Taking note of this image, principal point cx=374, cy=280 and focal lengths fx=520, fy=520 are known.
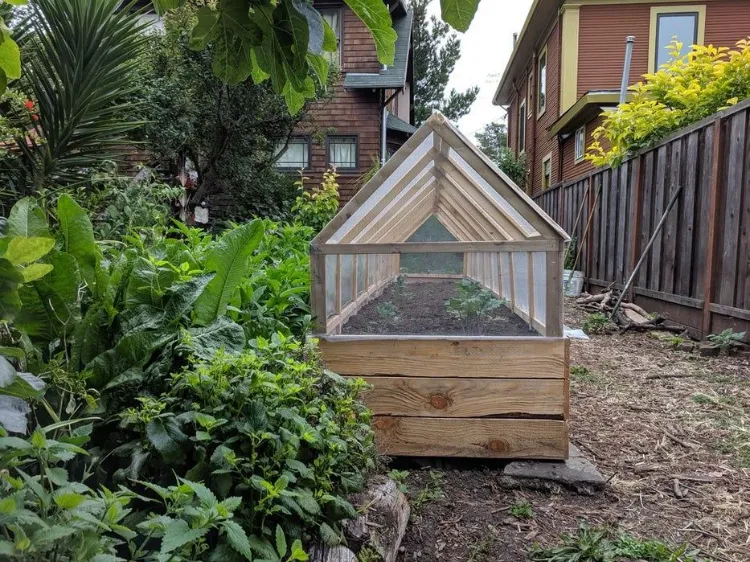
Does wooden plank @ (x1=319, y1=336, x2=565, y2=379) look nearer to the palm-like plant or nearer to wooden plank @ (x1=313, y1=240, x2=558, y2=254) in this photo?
wooden plank @ (x1=313, y1=240, x2=558, y2=254)

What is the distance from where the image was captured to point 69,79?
310cm

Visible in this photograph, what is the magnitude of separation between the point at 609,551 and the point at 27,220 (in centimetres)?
230

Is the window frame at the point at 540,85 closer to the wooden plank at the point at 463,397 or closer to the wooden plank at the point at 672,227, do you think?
the wooden plank at the point at 672,227

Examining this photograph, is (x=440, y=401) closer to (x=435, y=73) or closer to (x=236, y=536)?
(x=236, y=536)

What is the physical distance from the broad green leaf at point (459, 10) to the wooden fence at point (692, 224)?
4.28m

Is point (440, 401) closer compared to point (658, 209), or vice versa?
point (440, 401)

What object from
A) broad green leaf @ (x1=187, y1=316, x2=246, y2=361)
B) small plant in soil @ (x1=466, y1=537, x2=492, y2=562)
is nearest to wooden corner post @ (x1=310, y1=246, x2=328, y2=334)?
broad green leaf @ (x1=187, y1=316, x2=246, y2=361)

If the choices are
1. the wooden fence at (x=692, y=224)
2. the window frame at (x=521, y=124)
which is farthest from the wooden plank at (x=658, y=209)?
the window frame at (x=521, y=124)

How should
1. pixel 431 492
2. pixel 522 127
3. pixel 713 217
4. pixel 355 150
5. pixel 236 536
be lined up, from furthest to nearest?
pixel 522 127 → pixel 355 150 → pixel 713 217 → pixel 431 492 → pixel 236 536

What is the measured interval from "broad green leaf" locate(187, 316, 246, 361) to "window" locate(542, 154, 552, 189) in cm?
1473

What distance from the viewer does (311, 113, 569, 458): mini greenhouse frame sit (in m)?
2.52

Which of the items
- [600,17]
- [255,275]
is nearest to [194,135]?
[255,275]

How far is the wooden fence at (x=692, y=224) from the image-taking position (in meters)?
4.25

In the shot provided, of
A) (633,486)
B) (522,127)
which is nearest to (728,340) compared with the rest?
(633,486)
